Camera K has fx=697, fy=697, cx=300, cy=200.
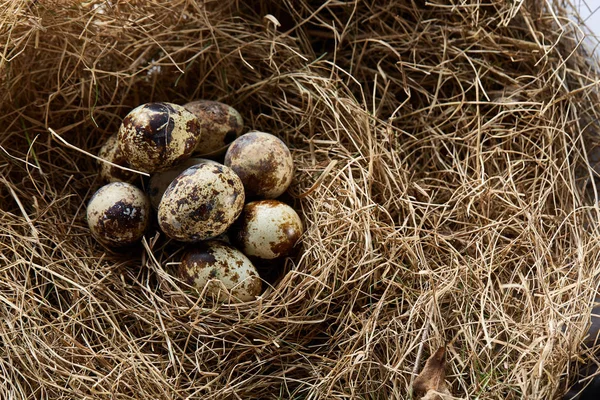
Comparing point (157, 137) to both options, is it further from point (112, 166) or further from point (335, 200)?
point (335, 200)

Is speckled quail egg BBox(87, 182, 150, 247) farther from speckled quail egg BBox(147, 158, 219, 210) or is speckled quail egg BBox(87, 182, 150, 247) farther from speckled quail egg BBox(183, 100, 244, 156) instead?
speckled quail egg BBox(183, 100, 244, 156)

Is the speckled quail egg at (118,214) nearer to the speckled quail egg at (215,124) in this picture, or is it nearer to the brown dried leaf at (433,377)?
the speckled quail egg at (215,124)

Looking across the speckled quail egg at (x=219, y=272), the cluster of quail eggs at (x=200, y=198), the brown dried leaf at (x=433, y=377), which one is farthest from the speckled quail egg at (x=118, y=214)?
the brown dried leaf at (x=433, y=377)

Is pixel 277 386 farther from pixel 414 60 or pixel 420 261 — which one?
pixel 414 60

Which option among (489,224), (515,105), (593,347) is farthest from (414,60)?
(593,347)

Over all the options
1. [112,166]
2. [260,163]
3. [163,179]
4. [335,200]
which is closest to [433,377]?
[335,200]

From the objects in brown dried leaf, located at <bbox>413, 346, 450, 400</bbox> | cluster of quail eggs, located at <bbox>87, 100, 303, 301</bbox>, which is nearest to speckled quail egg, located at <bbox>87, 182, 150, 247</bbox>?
cluster of quail eggs, located at <bbox>87, 100, 303, 301</bbox>
